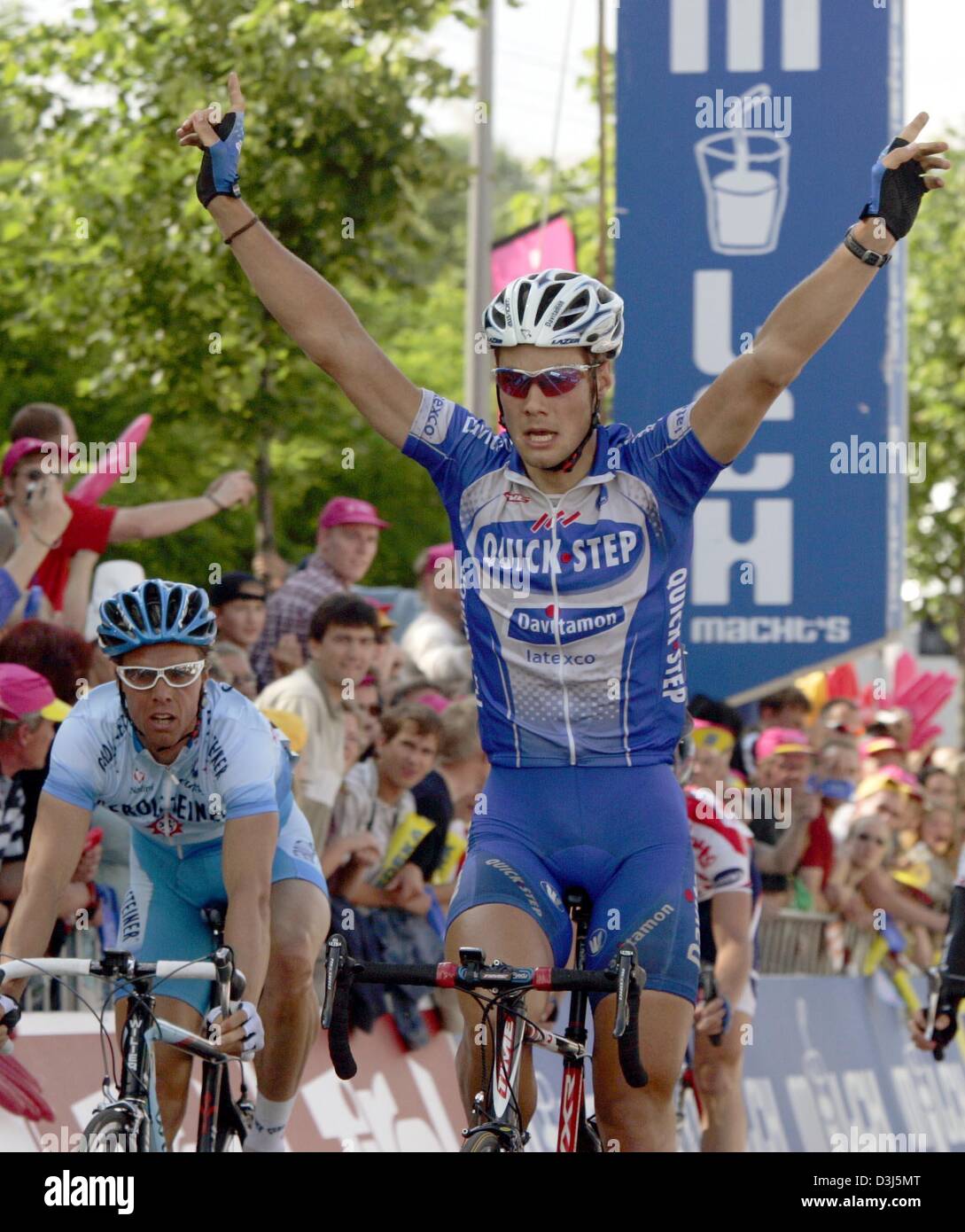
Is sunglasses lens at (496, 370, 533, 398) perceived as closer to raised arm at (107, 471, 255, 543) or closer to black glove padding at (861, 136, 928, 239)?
black glove padding at (861, 136, 928, 239)

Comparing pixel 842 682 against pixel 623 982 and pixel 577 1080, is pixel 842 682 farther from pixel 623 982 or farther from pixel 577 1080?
pixel 623 982

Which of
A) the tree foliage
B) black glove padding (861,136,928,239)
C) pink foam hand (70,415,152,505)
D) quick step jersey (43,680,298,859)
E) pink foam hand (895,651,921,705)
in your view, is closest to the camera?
black glove padding (861,136,928,239)

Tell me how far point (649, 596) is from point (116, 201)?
7275mm

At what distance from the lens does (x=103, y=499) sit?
2030cm

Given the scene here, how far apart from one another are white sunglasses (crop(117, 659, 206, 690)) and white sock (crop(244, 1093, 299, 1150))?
161cm

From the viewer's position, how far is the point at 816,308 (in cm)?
546

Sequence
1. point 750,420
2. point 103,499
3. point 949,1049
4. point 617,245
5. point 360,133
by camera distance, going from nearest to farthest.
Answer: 1. point 750,420
2. point 360,133
3. point 617,245
4. point 949,1049
5. point 103,499

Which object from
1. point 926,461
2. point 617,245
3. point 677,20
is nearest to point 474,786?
point 617,245

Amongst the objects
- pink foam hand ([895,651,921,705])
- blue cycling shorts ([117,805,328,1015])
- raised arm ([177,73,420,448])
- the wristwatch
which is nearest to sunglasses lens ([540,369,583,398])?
raised arm ([177,73,420,448])

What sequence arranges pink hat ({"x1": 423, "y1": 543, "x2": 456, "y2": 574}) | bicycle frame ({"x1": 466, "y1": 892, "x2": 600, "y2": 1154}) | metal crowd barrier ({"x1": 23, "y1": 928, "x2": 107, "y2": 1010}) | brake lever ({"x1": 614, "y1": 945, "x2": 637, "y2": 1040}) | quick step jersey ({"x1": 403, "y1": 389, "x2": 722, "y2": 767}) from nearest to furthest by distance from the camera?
1. brake lever ({"x1": 614, "y1": 945, "x2": 637, "y2": 1040})
2. bicycle frame ({"x1": 466, "y1": 892, "x2": 600, "y2": 1154})
3. quick step jersey ({"x1": 403, "y1": 389, "x2": 722, "y2": 767})
4. metal crowd barrier ({"x1": 23, "y1": 928, "x2": 107, "y2": 1010})
5. pink hat ({"x1": 423, "y1": 543, "x2": 456, "y2": 574})

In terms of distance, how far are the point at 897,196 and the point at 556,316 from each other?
0.91 m

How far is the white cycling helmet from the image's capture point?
5.57m

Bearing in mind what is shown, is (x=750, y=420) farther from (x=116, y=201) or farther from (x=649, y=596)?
(x=116, y=201)
